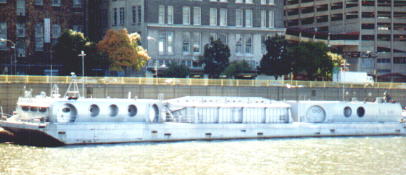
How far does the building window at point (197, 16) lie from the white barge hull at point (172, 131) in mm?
38186

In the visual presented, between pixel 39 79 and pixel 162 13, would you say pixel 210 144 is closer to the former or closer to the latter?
pixel 39 79

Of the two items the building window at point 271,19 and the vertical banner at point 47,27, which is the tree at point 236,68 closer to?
the building window at point 271,19

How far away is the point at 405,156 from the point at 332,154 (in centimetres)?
489

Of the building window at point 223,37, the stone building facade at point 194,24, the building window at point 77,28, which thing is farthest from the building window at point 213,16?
the building window at point 77,28

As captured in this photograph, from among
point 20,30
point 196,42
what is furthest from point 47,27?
point 196,42

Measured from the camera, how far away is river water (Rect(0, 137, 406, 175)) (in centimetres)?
4497

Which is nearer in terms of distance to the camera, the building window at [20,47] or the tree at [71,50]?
the tree at [71,50]

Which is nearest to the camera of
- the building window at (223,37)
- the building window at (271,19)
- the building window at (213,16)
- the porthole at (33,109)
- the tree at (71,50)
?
the porthole at (33,109)

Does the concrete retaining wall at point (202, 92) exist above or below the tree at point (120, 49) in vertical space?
below

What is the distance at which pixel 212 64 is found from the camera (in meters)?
97.4

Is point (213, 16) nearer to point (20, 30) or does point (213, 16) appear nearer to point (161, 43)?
point (161, 43)

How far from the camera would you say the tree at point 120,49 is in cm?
8712

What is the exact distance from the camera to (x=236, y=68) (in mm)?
96375

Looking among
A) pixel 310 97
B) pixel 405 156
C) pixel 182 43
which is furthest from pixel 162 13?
pixel 405 156
